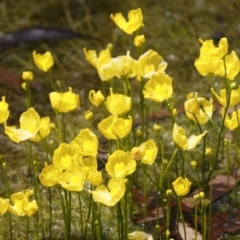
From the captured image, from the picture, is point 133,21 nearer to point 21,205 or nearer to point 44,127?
point 44,127

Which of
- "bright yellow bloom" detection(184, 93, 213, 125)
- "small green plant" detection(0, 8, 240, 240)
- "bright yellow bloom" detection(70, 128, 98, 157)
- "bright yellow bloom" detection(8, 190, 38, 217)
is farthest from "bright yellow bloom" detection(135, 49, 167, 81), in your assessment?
"bright yellow bloom" detection(8, 190, 38, 217)

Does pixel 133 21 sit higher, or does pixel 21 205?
pixel 133 21

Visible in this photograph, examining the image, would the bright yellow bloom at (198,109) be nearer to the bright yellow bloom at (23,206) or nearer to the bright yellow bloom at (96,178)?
the bright yellow bloom at (96,178)

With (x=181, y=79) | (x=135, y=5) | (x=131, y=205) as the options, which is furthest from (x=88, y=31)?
(x=131, y=205)

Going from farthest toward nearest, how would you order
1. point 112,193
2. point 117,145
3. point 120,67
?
1. point 120,67
2. point 117,145
3. point 112,193

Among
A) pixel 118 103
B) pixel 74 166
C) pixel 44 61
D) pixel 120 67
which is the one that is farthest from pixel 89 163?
pixel 44 61

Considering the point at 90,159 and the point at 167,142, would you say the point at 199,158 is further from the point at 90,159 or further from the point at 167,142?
the point at 90,159

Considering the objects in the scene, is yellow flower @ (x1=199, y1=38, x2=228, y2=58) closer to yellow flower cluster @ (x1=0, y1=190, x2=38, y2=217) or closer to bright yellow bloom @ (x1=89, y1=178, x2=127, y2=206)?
bright yellow bloom @ (x1=89, y1=178, x2=127, y2=206)

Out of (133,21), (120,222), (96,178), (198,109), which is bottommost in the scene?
(120,222)
